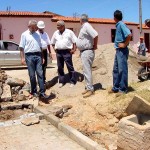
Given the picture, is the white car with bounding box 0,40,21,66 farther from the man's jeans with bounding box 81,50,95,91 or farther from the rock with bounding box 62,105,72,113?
the rock with bounding box 62,105,72,113

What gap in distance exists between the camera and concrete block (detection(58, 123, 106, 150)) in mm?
4426

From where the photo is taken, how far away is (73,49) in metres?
8.52

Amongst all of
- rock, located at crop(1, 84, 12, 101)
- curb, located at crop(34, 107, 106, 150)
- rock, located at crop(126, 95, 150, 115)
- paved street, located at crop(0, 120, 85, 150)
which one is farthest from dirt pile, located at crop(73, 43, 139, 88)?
rock, located at crop(126, 95, 150, 115)

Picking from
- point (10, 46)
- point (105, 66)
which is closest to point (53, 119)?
point (105, 66)

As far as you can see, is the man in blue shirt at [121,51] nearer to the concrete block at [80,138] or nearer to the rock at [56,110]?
the rock at [56,110]

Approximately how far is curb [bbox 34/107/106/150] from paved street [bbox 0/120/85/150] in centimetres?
7

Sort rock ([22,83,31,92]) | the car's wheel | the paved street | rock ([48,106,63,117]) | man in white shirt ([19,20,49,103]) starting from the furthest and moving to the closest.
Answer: the car's wheel < rock ([22,83,31,92]) < man in white shirt ([19,20,49,103]) < rock ([48,106,63,117]) < the paved street

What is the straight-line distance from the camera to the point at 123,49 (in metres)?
6.79

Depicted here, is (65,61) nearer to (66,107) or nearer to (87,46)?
(87,46)

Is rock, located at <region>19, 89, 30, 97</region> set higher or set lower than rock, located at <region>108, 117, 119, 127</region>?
higher

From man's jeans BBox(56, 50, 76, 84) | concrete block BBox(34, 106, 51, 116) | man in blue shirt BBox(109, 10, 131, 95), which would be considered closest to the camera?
concrete block BBox(34, 106, 51, 116)

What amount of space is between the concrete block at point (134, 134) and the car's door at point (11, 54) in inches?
480

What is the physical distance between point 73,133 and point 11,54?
1158 centimetres

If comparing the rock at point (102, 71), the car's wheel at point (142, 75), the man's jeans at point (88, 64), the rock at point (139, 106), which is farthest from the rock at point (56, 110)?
the car's wheel at point (142, 75)
